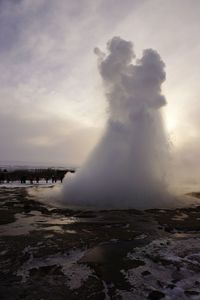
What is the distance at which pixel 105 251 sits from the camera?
1059 cm

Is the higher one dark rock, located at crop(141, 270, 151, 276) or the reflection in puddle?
the reflection in puddle

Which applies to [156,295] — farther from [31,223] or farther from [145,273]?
[31,223]

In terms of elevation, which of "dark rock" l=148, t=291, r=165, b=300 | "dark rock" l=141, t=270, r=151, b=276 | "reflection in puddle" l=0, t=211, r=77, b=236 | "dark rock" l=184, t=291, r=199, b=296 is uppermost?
"reflection in puddle" l=0, t=211, r=77, b=236

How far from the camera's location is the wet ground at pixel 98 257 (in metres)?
7.39

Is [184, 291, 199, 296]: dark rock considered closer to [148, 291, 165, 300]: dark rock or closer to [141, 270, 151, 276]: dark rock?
[148, 291, 165, 300]: dark rock

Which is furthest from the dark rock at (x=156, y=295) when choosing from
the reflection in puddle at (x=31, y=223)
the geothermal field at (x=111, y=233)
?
the reflection in puddle at (x=31, y=223)

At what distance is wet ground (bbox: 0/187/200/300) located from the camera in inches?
291

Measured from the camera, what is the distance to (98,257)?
32.4 feet

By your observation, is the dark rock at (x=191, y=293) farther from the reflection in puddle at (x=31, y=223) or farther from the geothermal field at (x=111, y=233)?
the reflection in puddle at (x=31, y=223)

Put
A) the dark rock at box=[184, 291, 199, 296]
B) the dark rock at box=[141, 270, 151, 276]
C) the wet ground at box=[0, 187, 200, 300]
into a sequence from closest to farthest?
the dark rock at box=[184, 291, 199, 296] < the wet ground at box=[0, 187, 200, 300] < the dark rock at box=[141, 270, 151, 276]

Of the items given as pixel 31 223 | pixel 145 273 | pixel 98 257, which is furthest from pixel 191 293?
pixel 31 223

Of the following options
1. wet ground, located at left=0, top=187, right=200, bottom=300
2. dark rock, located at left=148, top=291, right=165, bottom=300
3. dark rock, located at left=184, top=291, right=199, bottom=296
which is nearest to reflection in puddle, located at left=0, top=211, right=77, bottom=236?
wet ground, located at left=0, top=187, right=200, bottom=300

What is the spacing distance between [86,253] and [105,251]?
0.62m

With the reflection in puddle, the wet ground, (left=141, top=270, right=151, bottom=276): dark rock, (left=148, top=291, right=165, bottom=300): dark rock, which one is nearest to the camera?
Answer: (left=148, top=291, right=165, bottom=300): dark rock
